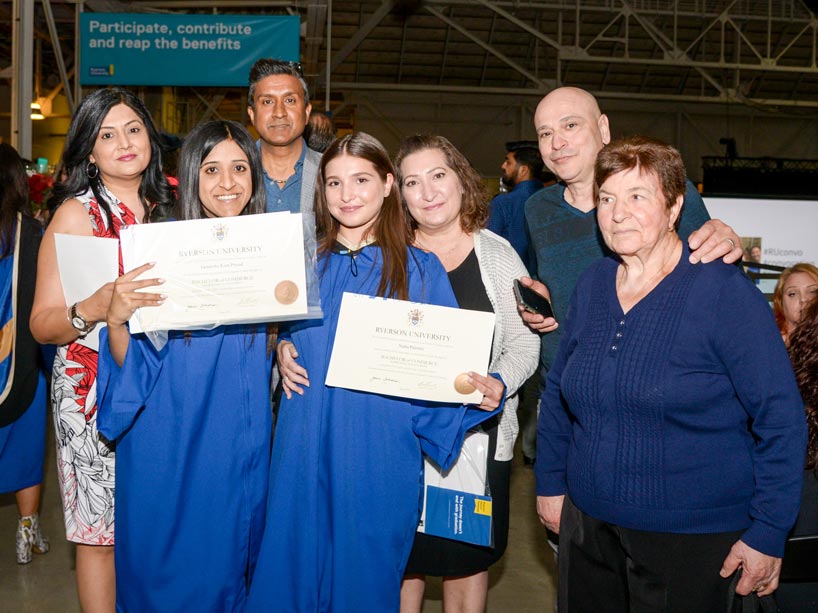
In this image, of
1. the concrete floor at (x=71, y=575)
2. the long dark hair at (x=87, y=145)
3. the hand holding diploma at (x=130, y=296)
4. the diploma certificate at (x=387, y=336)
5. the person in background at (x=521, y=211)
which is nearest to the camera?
the hand holding diploma at (x=130, y=296)

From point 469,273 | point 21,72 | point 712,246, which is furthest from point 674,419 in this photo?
point 21,72

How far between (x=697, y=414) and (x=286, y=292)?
104cm

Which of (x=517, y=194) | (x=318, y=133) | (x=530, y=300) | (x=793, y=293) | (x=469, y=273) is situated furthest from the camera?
(x=517, y=194)

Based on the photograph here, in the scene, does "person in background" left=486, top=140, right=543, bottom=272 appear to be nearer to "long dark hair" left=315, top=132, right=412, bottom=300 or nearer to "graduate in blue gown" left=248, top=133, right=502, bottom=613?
"long dark hair" left=315, top=132, right=412, bottom=300

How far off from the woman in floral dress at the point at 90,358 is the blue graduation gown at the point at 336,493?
2.10ft

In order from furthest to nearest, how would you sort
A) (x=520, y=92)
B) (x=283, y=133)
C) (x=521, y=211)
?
(x=520, y=92) < (x=521, y=211) < (x=283, y=133)

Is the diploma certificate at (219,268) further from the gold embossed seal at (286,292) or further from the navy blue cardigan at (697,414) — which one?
the navy blue cardigan at (697,414)

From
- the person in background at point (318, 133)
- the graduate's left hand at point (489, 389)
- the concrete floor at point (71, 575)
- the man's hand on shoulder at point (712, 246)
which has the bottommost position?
the concrete floor at point (71, 575)

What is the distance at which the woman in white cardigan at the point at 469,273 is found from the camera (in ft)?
8.48

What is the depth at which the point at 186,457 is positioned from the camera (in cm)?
217

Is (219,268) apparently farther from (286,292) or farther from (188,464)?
(188,464)

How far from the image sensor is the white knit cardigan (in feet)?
8.48

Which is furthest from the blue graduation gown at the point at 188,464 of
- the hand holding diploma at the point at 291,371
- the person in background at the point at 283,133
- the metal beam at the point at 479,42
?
the metal beam at the point at 479,42

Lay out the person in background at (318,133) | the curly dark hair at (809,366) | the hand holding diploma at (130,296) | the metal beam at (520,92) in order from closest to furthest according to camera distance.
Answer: the hand holding diploma at (130,296) → the curly dark hair at (809,366) → the person in background at (318,133) → the metal beam at (520,92)
